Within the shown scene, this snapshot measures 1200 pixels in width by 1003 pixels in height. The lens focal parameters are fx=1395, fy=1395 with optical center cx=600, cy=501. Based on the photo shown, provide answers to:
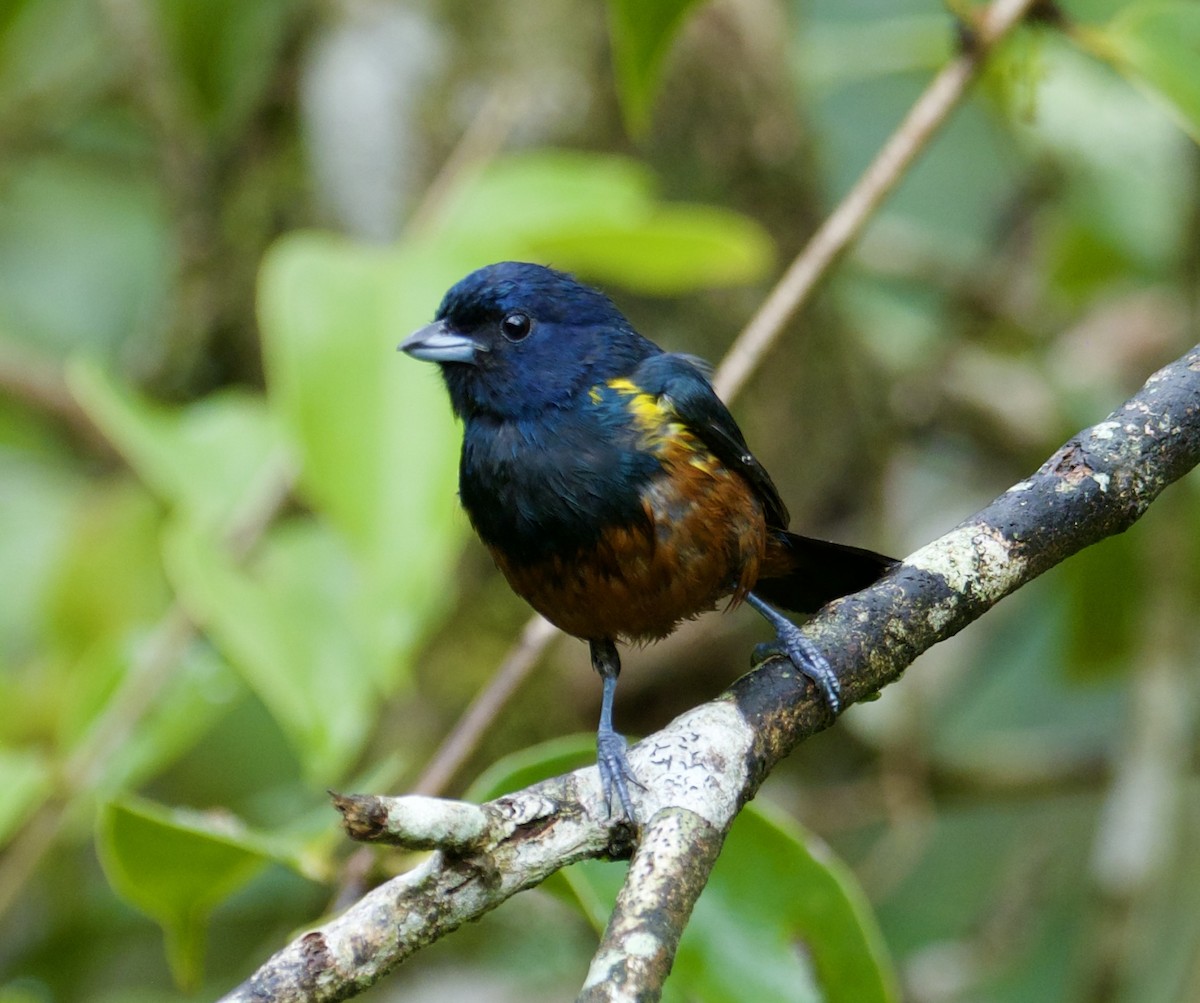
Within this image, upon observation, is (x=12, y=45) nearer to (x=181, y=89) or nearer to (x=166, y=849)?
(x=181, y=89)

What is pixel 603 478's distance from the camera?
255 cm

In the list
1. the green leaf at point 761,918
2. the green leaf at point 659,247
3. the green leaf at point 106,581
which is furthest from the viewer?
the green leaf at point 106,581

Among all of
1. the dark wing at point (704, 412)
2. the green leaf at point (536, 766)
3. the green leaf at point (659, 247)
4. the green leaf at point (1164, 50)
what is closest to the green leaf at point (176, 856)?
the green leaf at point (536, 766)

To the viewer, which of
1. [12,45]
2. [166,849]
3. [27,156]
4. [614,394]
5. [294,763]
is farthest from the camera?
[27,156]

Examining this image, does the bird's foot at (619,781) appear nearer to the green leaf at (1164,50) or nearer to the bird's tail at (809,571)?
the bird's tail at (809,571)

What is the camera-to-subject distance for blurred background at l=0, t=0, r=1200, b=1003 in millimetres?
2918

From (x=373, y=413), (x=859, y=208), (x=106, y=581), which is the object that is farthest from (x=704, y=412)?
(x=106, y=581)

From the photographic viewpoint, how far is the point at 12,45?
4.50 meters

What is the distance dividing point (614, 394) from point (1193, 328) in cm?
256

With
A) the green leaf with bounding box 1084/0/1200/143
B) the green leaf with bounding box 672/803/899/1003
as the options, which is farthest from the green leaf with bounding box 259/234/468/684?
the green leaf with bounding box 1084/0/1200/143

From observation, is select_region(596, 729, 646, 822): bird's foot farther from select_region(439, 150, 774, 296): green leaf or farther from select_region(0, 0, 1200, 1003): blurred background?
select_region(439, 150, 774, 296): green leaf

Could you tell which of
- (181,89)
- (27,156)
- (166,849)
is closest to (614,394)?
(166,849)

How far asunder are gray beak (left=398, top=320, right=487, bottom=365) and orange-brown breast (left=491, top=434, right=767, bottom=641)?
45cm

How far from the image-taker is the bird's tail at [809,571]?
8.71 feet
